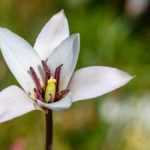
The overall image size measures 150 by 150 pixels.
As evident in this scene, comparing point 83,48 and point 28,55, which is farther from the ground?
point 28,55

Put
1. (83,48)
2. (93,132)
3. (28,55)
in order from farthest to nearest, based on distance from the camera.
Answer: (83,48) < (93,132) < (28,55)

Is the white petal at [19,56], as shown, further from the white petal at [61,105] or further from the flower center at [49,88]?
the white petal at [61,105]

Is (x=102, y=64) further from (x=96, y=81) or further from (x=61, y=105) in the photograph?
(x=61, y=105)

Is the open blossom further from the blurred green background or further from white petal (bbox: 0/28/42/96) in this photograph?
the blurred green background

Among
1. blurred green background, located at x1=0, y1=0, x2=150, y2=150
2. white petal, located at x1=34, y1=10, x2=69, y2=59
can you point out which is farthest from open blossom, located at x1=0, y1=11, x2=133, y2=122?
blurred green background, located at x1=0, y1=0, x2=150, y2=150

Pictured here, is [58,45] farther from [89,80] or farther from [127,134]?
[127,134]

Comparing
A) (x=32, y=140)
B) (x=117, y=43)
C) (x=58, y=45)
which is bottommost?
(x=32, y=140)

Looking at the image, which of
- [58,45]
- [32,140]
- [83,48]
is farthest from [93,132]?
[58,45]
